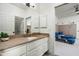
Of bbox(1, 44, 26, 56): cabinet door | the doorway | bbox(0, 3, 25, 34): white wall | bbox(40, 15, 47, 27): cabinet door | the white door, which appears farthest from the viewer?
the white door

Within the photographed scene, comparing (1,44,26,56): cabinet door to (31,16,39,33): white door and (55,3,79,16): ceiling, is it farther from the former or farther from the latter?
(55,3,79,16): ceiling

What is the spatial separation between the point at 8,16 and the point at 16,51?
0.68 meters

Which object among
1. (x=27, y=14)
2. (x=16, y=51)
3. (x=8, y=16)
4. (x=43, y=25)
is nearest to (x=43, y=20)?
(x=43, y=25)

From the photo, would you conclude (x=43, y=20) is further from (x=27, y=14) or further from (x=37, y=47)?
(x=37, y=47)

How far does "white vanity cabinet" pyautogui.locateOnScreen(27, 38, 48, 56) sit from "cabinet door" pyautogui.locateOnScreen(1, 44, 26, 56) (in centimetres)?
15

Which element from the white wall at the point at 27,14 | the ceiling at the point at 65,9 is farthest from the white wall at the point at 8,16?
the ceiling at the point at 65,9

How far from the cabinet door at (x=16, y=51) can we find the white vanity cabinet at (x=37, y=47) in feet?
0.49

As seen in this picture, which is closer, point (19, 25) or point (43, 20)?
point (19, 25)

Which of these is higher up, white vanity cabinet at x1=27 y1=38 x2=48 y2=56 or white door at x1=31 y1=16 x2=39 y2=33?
white door at x1=31 y1=16 x2=39 y2=33

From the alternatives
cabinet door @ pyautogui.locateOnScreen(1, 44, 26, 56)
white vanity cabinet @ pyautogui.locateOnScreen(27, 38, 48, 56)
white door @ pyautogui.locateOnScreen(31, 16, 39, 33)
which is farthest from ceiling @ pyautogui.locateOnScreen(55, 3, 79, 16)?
cabinet door @ pyautogui.locateOnScreen(1, 44, 26, 56)

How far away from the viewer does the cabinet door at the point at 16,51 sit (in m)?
1.10

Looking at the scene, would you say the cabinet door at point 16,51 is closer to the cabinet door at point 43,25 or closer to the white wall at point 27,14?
the white wall at point 27,14

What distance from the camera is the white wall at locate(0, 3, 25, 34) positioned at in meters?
1.40

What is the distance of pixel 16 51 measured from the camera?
1.26m
